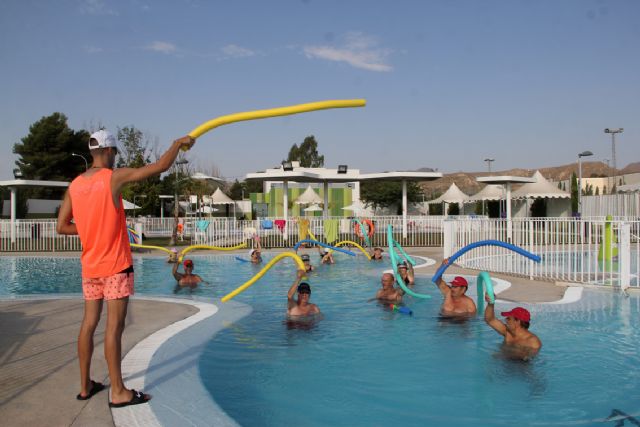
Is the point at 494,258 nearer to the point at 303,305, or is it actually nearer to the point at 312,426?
the point at 303,305

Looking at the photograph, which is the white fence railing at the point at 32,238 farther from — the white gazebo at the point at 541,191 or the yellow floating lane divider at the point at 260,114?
the white gazebo at the point at 541,191

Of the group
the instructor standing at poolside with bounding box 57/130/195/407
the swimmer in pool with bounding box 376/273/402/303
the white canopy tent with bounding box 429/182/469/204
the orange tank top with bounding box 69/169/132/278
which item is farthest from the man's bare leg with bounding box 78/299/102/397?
the white canopy tent with bounding box 429/182/469/204

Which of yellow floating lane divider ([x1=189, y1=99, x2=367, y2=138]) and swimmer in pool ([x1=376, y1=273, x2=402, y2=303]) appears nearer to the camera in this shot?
yellow floating lane divider ([x1=189, y1=99, x2=367, y2=138])

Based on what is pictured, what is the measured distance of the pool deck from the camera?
150 inches

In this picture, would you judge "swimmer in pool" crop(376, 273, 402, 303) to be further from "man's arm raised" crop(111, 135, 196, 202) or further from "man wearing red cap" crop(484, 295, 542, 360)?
"man's arm raised" crop(111, 135, 196, 202)

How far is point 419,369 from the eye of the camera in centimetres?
635

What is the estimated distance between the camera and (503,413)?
16.1ft

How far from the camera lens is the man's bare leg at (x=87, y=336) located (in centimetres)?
398

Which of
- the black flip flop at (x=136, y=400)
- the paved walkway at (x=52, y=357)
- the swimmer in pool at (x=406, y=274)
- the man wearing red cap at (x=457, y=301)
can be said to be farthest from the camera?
the swimmer in pool at (x=406, y=274)

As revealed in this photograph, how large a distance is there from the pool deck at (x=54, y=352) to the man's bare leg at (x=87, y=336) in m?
0.16

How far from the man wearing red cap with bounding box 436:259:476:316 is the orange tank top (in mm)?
6128

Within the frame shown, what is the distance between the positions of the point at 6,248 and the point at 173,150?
2414 centimetres

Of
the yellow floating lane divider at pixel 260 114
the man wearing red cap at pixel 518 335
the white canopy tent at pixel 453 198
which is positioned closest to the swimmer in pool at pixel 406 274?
the man wearing red cap at pixel 518 335

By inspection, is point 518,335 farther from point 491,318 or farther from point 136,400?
point 136,400
